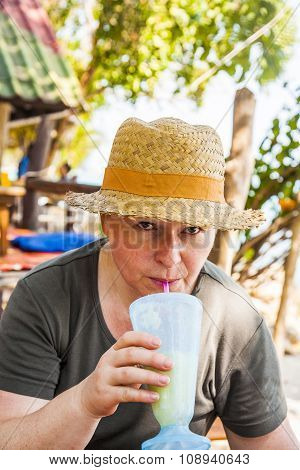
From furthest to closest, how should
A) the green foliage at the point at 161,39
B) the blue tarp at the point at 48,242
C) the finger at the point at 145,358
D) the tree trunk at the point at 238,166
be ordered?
the blue tarp at the point at 48,242, the green foliage at the point at 161,39, the tree trunk at the point at 238,166, the finger at the point at 145,358

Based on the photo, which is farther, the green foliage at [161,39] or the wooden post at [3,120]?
the wooden post at [3,120]

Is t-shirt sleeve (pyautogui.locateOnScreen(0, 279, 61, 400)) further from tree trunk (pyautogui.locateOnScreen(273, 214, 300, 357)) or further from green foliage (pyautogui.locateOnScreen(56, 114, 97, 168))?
green foliage (pyautogui.locateOnScreen(56, 114, 97, 168))

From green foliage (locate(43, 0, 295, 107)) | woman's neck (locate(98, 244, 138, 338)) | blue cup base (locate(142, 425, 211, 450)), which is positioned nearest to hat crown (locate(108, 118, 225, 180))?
woman's neck (locate(98, 244, 138, 338))

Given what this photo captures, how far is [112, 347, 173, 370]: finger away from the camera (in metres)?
0.87

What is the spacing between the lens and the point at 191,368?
0.95 metres

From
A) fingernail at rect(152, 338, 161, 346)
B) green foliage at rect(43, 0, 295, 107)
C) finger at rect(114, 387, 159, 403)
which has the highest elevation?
green foliage at rect(43, 0, 295, 107)

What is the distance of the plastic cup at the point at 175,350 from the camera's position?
0.91m

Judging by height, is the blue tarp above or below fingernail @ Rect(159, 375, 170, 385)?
below

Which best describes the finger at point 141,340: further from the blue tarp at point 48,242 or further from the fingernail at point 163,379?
the blue tarp at point 48,242

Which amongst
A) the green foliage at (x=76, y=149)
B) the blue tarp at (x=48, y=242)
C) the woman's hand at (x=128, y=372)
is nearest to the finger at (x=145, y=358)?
the woman's hand at (x=128, y=372)

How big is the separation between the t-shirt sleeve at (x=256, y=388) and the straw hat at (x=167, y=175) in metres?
0.30

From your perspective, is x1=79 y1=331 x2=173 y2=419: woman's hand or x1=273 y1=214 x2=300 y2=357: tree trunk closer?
x1=79 y1=331 x2=173 y2=419: woman's hand

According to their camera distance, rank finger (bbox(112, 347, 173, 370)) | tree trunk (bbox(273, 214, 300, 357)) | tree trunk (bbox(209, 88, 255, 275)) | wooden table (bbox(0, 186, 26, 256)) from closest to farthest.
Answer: finger (bbox(112, 347, 173, 370)) < tree trunk (bbox(209, 88, 255, 275)) < tree trunk (bbox(273, 214, 300, 357)) < wooden table (bbox(0, 186, 26, 256))

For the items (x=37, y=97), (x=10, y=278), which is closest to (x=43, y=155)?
(x=37, y=97)
